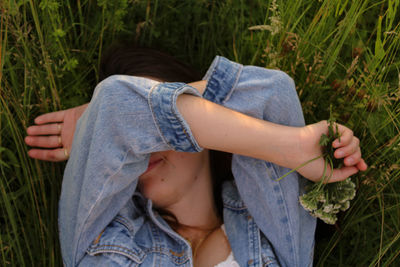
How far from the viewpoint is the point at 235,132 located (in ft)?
4.99

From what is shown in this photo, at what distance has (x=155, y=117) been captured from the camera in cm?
146

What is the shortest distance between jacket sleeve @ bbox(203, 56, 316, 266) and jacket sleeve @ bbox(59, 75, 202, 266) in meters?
0.15

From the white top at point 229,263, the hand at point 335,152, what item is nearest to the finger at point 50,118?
the white top at point 229,263

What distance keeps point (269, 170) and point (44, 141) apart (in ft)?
3.41

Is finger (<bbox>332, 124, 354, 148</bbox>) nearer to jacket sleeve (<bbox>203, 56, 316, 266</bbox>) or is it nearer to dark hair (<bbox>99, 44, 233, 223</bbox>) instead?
jacket sleeve (<bbox>203, 56, 316, 266</bbox>)

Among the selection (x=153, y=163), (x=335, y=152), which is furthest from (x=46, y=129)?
(x=335, y=152)

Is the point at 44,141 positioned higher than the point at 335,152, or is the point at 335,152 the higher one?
the point at 335,152

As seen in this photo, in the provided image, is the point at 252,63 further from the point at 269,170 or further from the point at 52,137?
the point at 52,137

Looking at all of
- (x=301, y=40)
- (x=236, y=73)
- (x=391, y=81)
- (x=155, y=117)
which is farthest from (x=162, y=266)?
(x=391, y=81)

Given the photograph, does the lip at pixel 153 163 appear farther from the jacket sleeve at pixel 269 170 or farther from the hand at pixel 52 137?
the hand at pixel 52 137

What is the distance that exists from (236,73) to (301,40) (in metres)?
0.51

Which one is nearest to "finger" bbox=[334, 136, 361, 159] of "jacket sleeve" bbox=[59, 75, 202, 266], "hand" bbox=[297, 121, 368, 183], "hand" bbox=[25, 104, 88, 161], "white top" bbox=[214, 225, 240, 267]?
"hand" bbox=[297, 121, 368, 183]

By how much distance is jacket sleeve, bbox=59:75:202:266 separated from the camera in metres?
1.46

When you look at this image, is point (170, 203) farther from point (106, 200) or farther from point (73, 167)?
point (73, 167)
